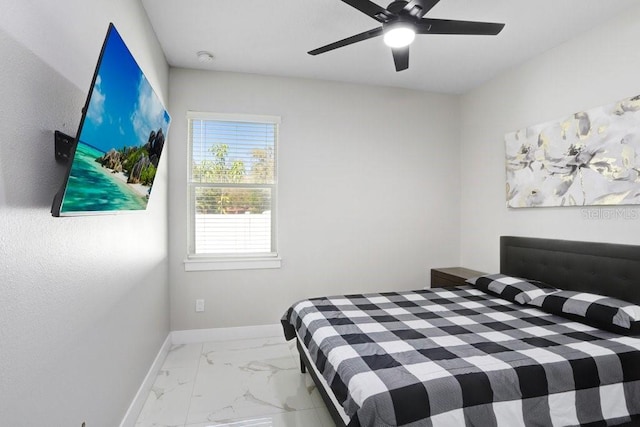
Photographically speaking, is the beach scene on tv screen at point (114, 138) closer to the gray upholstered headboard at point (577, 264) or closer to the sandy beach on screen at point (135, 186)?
the sandy beach on screen at point (135, 186)

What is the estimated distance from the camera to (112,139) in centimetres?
130

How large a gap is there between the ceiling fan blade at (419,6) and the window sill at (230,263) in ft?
8.06

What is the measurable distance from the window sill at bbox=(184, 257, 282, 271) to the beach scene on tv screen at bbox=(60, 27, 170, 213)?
5.27 feet

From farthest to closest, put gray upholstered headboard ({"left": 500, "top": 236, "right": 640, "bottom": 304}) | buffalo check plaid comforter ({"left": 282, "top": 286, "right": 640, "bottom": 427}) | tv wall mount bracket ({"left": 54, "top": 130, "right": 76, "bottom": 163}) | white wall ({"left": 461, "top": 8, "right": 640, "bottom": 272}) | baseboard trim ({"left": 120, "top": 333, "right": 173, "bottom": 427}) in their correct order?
A: 1. white wall ({"left": 461, "top": 8, "right": 640, "bottom": 272})
2. gray upholstered headboard ({"left": 500, "top": 236, "right": 640, "bottom": 304})
3. baseboard trim ({"left": 120, "top": 333, "right": 173, "bottom": 427})
4. buffalo check plaid comforter ({"left": 282, "top": 286, "right": 640, "bottom": 427})
5. tv wall mount bracket ({"left": 54, "top": 130, "right": 76, "bottom": 163})

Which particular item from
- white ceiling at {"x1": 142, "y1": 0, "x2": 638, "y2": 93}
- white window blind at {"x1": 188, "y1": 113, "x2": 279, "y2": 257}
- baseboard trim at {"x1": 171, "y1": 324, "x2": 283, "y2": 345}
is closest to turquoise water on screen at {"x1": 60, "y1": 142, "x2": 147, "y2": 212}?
white ceiling at {"x1": 142, "y1": 0, "x2": 638, "y2": 93}

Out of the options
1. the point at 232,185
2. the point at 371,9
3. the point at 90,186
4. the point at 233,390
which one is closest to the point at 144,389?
the point at 233,390

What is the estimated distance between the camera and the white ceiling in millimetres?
2334

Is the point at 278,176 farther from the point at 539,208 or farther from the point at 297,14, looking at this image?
the point at 539,208

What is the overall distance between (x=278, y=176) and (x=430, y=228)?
72.9 inches

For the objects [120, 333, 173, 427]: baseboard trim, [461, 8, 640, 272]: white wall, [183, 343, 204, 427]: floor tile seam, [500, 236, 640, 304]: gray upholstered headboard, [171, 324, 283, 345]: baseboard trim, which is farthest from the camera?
[171, 324, 283, 345]: baseboard trim

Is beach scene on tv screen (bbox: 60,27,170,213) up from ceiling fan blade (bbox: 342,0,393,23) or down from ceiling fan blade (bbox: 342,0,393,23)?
down

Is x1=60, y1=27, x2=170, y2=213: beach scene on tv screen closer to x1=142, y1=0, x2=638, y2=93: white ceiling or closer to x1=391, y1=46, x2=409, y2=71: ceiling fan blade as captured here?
x1=142, y1=0, x2=638, y2=93: white ceiling

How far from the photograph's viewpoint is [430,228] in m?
3.95

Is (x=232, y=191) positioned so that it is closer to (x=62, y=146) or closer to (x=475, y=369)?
(x=62, y=146)
